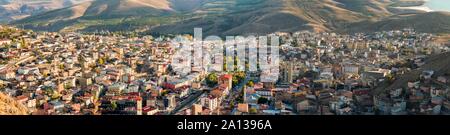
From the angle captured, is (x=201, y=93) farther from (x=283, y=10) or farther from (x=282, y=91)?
(x=283, y=10)

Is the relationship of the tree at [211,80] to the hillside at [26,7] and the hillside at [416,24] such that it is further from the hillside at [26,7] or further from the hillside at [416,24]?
the hillside at [26,7]

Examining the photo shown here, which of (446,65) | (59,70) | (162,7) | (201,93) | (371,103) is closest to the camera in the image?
(371,103)

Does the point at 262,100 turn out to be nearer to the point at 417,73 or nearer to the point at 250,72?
the point at 417,73

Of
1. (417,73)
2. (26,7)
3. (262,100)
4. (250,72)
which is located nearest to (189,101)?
(262,100)

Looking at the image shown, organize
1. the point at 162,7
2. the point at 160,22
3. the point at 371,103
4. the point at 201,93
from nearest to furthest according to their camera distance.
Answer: the point at 371,103
the point at 201,93
the point at 160,22
the point at 162,7

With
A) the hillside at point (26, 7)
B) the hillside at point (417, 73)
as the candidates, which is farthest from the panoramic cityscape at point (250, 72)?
the hillside at point (26, 7)

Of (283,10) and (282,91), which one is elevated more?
(283,10)
